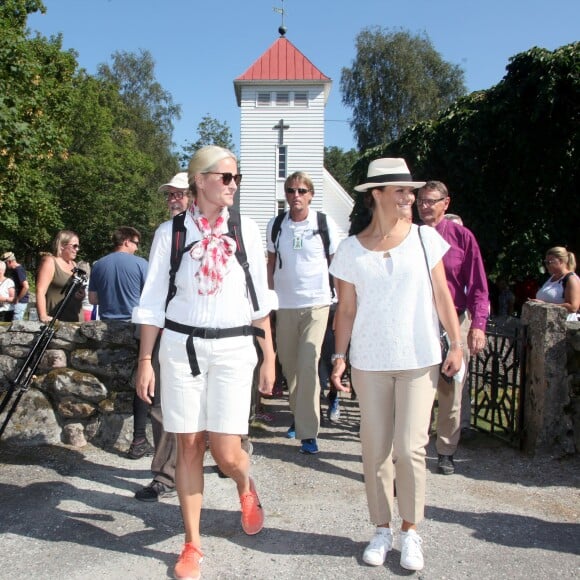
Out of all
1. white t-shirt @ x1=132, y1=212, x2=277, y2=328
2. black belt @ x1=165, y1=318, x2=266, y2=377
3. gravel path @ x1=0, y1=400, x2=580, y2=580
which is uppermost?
white t-shirt @ x1=132, y1=212, x2=277, y2=328

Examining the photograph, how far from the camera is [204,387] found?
3.15 m

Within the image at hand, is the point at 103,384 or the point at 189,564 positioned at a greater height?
the point at 103,384

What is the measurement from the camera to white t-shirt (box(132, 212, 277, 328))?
3162mm

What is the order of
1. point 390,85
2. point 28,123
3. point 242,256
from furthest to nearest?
point 390,85, point 28,123, point 242,256

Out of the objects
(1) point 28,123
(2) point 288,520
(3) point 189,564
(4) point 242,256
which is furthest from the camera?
(1) point 28,123

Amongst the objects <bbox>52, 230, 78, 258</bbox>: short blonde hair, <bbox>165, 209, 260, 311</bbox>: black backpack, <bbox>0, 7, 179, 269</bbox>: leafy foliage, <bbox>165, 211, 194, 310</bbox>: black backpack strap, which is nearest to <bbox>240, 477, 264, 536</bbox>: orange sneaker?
<bbox>165, 209, 260, 311</bbox>: black backpack

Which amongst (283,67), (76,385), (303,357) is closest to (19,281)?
(76,385)

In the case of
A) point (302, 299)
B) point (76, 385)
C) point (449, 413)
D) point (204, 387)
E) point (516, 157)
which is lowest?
point (449, 413)

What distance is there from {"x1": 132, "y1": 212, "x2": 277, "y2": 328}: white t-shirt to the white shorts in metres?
0.11

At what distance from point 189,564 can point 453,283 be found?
2.64 m

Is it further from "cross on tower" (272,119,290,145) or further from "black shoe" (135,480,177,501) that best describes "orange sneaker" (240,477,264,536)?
"cross on tower" (272,119,290,145)

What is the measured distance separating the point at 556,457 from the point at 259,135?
109 ft

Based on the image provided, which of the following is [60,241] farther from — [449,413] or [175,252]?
[449,413]

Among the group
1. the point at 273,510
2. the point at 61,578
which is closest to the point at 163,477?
the point at 273,510
